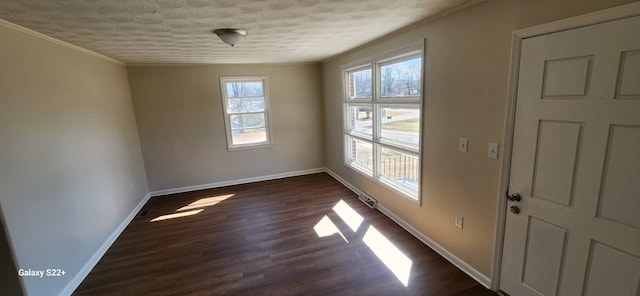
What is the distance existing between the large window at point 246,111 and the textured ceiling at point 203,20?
163 cm

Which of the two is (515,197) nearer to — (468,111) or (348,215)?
(468,111)

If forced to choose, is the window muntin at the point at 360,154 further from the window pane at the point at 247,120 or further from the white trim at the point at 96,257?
the white trim at the point at 96,257

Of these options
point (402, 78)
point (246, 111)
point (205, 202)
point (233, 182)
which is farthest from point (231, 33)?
point (233, 182)

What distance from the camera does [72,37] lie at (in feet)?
8.15

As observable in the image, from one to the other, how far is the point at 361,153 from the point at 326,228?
1.61m

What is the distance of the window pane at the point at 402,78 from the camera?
2.82 m

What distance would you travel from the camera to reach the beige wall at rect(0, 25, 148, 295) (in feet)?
6.36

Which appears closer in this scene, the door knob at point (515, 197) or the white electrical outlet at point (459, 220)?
the door knob at point (515, 197)

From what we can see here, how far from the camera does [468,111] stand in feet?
7.25

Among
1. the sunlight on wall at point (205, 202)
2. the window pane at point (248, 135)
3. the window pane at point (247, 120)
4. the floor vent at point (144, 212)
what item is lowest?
the floor vent at point (144, 212)

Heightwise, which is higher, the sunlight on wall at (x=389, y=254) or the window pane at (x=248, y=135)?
the window pane at (x=248, y=135)

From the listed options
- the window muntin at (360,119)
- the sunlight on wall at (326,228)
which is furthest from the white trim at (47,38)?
the window muntin at (360,119)

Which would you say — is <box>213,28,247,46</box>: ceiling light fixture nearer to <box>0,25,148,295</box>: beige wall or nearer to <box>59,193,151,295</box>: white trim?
<box>0,25,148,295</box>: beige wall

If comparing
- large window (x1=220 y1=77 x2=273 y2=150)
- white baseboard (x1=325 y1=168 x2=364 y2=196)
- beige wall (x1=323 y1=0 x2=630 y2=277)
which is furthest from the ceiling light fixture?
white baseboard (x1=325 y1=168 x2=364 y2=196)
